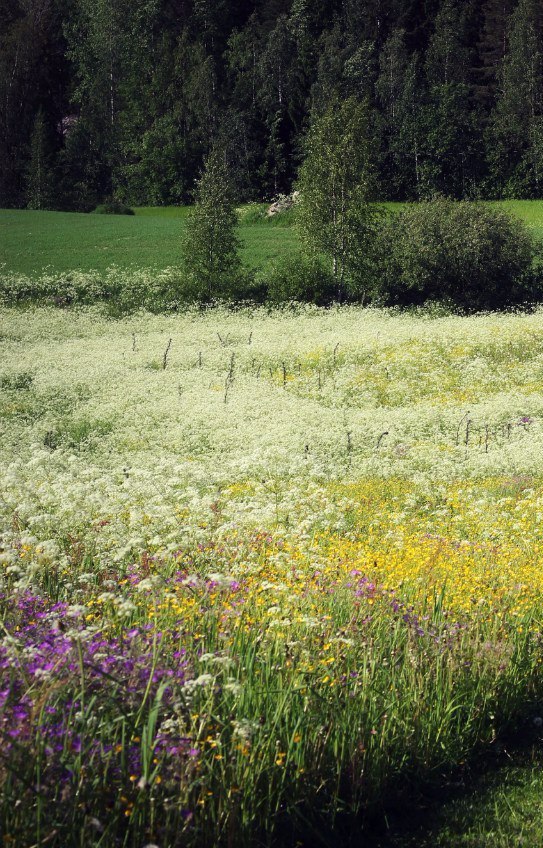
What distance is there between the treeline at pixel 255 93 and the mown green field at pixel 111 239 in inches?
392

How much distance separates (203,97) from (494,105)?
30.1 m

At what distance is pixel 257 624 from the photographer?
20.9 feet

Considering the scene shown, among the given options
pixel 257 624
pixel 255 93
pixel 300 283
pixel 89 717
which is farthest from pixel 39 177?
pixel 89 717

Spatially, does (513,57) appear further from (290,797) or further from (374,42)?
(290,797)

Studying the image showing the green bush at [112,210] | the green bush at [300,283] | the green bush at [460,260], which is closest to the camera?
the green bush at [300,283]

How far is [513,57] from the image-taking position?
7925 centimetres

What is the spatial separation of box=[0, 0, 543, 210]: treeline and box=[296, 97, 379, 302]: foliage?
103ft

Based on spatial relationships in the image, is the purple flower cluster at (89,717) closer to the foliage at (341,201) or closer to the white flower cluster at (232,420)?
the white flower cluster at (232,420)

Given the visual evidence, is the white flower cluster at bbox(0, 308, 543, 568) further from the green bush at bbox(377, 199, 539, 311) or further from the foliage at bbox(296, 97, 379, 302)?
the foliage at bbox(296, 97, 379, 302)

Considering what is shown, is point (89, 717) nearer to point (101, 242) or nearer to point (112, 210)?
point (101, 242)

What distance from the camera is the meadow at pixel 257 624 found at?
4324 mm

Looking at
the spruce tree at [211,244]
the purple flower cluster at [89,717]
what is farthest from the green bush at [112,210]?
the purple flower cluster at [89,717]

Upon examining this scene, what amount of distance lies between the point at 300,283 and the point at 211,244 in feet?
16.4

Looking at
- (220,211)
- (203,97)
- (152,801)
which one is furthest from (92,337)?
(203,97)
